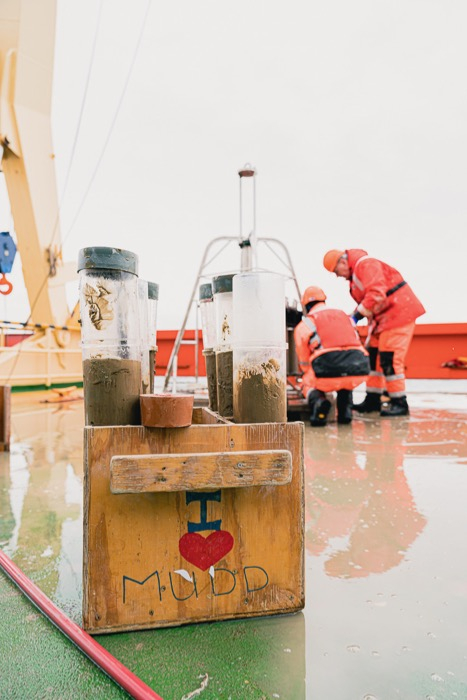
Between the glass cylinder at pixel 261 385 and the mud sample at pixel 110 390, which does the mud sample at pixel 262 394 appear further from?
the mud sample at pixel 110 390

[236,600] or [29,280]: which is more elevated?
[29,280]

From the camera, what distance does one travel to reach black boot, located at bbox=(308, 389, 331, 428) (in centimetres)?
391

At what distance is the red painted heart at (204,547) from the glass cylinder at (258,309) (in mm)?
478

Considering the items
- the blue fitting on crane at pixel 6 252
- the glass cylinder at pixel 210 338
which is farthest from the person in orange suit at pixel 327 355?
the blue fitting on crane at pixel 6 252

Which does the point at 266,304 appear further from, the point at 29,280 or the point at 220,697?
the point at 29,280

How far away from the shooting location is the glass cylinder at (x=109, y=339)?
1120mm

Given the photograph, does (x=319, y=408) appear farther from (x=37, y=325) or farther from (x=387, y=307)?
(x=37, y=325)

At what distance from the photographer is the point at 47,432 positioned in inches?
148

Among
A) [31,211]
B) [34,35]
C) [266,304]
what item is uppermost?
Result: [34,35]

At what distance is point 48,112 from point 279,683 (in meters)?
8.30

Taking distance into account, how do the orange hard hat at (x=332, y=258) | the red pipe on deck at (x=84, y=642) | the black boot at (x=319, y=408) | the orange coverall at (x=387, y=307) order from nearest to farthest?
the red pipe on deck at (x=84, y=642)
the black boot at (x=319, y=408)
the orange coverall at (x=387, y=307)
the orange hard hat at (x=332, y=258)

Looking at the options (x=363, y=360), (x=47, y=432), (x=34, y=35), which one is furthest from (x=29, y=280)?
(x=363, y=360)

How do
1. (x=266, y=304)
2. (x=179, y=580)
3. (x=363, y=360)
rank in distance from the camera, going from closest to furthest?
(x=179, y=580)
(x=266, y=304)
(x=363, y=360)

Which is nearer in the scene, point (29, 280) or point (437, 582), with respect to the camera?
point (437, 582)
